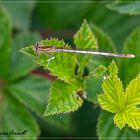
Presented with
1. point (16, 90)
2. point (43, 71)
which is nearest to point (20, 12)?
point (43, 71)

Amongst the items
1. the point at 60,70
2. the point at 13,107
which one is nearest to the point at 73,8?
the point at 13,107

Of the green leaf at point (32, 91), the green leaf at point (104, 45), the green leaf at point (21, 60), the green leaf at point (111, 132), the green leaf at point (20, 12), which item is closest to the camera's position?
the green leaf at point (111, 132)

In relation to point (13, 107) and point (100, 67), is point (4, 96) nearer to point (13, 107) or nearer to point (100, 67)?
point (13, 107)

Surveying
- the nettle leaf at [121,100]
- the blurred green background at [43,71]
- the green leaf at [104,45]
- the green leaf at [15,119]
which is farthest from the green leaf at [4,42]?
the nettle leaf at [121,100]

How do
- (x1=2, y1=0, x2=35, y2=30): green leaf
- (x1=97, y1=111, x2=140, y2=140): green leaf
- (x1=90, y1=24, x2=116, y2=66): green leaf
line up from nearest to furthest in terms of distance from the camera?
(x1=97, y1=111, x2=140, y2=140): green leaf < (x1=90, y1=24, x2=116, y2=66): green leaf < (x1=2, y1=0, x2=35, y2=30): green leaf

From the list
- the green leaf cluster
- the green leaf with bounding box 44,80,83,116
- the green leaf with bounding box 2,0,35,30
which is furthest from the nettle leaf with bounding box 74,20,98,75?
the green leaf with bounding box 2,0,35,30

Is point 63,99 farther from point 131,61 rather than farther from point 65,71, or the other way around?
point 131,61

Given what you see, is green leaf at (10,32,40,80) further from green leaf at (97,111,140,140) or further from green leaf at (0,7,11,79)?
green leaf at (97,111,140,140)

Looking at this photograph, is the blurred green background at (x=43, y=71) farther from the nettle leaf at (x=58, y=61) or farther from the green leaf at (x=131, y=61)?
the nettle leaf at (x=58, y=61)
